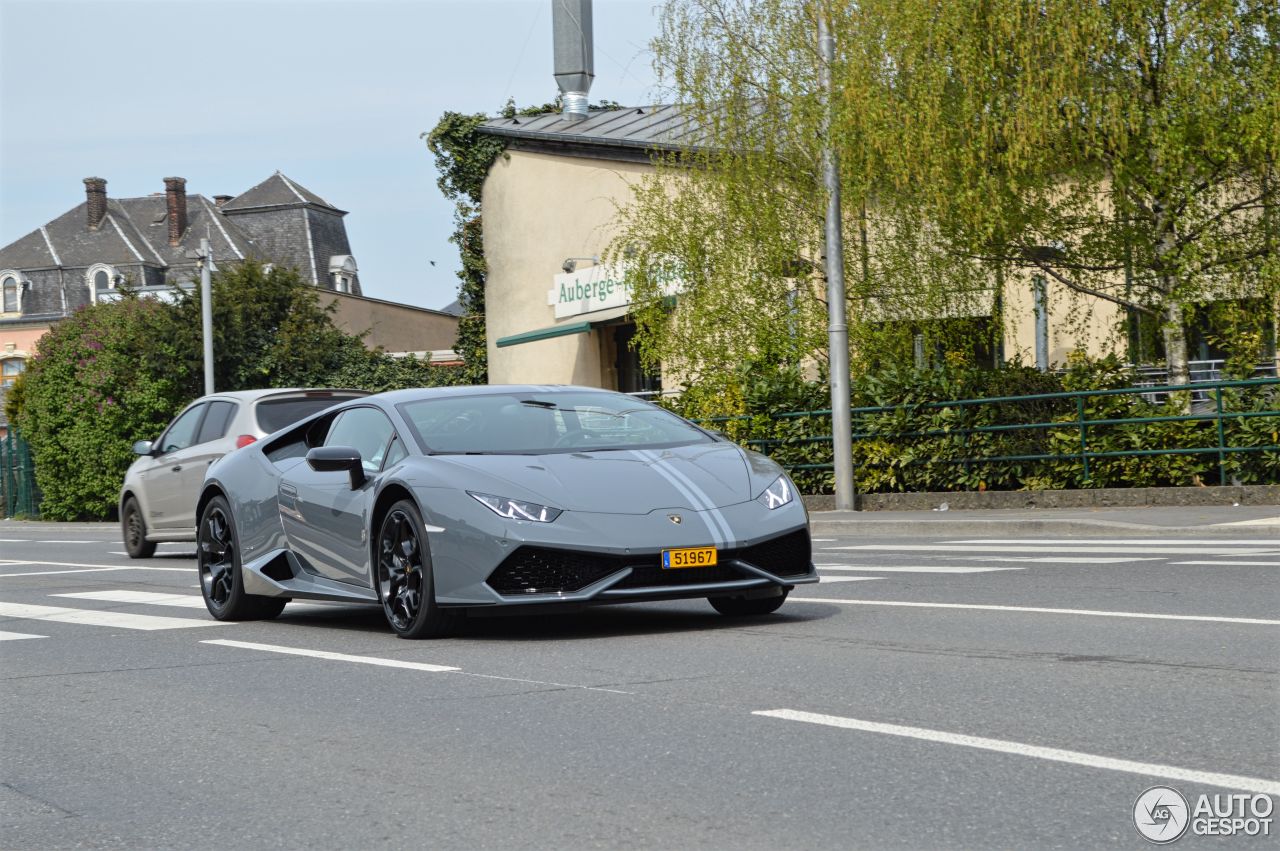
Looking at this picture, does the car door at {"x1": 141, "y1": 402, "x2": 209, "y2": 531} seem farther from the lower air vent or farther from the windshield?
the lower air vent

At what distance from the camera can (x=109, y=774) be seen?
5945 millimetres

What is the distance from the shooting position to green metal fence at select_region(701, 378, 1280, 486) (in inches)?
815

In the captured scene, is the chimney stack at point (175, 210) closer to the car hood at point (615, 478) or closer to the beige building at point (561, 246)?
the beige building at point (561, 246)

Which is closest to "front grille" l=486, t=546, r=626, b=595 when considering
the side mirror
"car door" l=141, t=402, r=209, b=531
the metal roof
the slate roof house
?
the side mirror

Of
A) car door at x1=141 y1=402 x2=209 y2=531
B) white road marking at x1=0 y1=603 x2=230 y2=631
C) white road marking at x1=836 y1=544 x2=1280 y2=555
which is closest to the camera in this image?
white road marking at x1=0 y1=603 x2=230 y2=631

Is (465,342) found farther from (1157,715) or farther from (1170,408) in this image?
(1157,715)

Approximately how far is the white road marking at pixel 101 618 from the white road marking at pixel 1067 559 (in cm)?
608

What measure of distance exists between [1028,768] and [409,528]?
186 inches

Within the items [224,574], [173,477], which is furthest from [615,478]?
[173,477]

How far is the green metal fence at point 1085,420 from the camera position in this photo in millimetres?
20703

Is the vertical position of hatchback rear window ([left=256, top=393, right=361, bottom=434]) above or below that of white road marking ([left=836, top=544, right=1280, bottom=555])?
above

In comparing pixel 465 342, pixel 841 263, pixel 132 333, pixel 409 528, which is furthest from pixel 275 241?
pixel 409 528

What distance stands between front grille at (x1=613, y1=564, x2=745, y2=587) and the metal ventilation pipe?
3996cm

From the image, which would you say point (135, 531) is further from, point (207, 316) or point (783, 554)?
point (207, 316)
